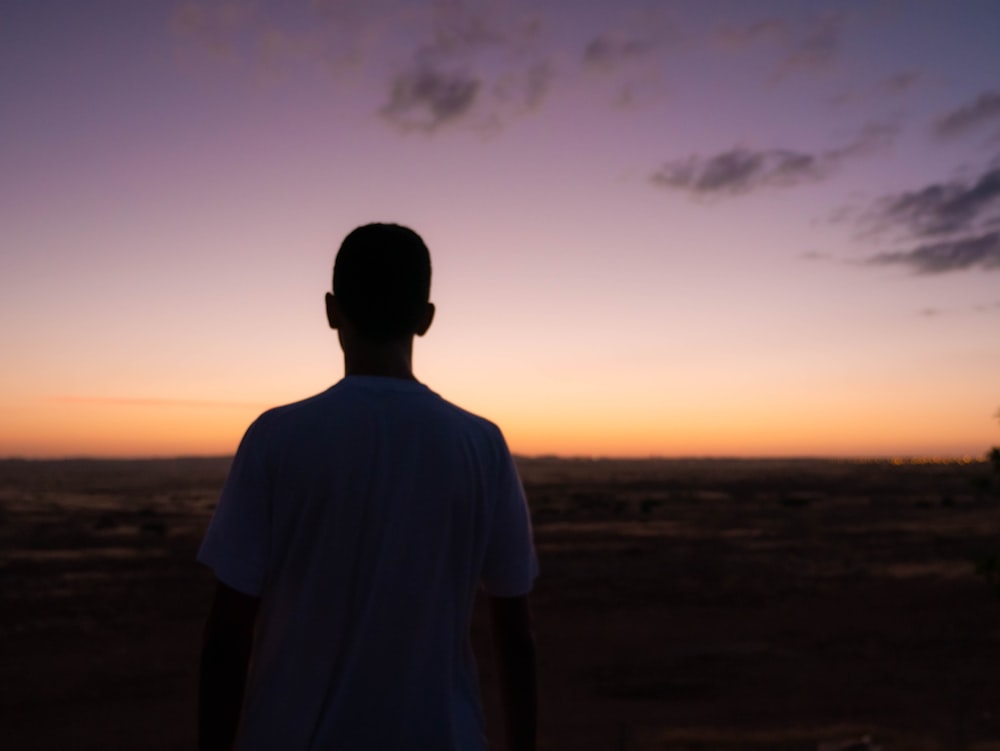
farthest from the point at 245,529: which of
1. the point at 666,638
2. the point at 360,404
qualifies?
the point at 666,638

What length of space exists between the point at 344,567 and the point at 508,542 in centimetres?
40

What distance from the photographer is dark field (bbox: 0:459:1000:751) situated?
1722 cm

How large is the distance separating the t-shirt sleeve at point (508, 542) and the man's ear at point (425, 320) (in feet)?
1.05

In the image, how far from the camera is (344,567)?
183cm

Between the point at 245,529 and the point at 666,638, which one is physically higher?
the point at 245,529

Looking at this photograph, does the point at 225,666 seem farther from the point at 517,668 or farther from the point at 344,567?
the point at 517,668

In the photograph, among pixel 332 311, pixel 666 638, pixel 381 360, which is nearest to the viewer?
pixel 381 360

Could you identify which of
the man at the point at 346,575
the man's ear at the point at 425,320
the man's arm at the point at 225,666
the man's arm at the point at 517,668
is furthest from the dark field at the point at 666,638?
the man's arm at the point at 225,666

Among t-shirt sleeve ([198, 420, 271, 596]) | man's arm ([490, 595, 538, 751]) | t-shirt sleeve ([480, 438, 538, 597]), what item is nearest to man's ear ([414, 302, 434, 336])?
t-shirt sleeve ([480, 438, 538, 597])

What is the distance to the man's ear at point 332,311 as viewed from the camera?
81.2 inches

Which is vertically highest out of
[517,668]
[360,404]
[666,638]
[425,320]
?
[425,320]

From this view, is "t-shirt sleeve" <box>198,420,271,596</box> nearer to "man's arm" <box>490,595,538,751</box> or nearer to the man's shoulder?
the man's shoulder

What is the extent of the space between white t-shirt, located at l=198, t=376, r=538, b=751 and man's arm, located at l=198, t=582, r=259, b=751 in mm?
29

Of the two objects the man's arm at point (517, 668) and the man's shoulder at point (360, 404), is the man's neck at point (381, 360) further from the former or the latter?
the man's arm at point (517, 668)
